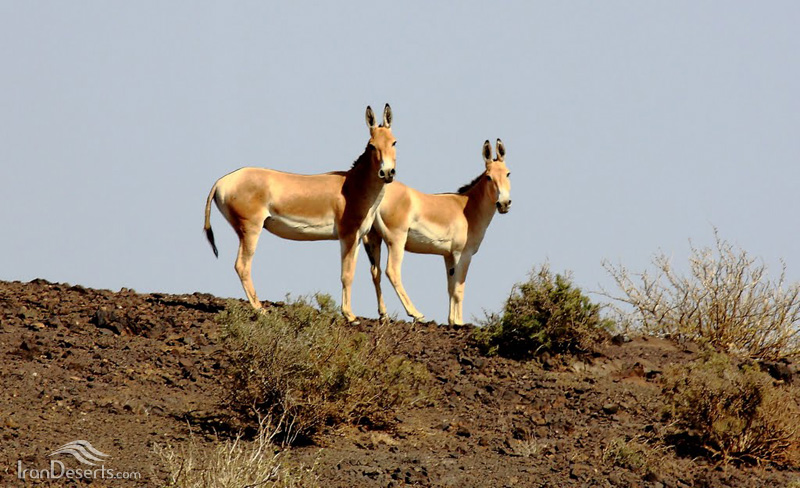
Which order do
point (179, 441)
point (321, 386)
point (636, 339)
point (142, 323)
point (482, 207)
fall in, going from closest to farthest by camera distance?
point (179, 441) → point (321, 386) → point (142, 323) → point (636, 339) → point (482, 207)

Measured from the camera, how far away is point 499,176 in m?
17.6

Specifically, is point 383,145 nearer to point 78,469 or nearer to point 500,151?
point 500,151

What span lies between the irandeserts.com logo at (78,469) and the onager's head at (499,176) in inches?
345

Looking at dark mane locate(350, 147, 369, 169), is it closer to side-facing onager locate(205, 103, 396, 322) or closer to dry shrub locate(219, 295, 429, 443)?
side-facing onager locate(205, 103, 396, 322)

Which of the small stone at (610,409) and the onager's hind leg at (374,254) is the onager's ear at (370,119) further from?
the small stone at (610,409)

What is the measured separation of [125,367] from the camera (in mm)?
12539

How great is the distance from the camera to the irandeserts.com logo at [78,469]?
9.24m

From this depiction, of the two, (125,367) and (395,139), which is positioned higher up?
(395,139)

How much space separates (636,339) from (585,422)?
379cm

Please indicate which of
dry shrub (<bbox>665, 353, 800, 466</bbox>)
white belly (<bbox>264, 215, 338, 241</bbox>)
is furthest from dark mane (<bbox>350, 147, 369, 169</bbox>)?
dry shrub (<bbox>665, 353, 800, 466</bbox>)

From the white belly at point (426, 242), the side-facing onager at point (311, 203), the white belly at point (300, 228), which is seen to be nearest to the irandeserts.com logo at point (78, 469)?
the side-facing onager at point (311, 203)

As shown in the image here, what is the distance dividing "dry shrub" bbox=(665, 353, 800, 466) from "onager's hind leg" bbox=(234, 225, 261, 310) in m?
5.89

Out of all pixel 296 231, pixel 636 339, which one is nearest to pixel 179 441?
pixel 296 231

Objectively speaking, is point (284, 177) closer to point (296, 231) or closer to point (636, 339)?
point (296, 231)
